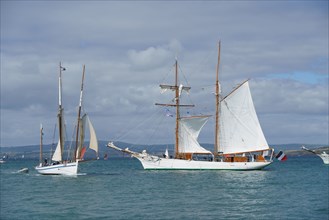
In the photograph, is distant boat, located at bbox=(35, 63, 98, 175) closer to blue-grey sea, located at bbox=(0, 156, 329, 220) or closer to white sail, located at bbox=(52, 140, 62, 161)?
white sail, located at bbox=(52, 140, 62, 161)

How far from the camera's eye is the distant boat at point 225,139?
318ft

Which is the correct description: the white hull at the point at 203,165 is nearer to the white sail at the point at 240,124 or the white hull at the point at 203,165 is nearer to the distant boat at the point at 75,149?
the white sail at the point at 240,124

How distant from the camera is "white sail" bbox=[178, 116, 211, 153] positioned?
101625mm

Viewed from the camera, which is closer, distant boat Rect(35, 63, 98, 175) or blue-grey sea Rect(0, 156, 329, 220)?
blue-grey sea Rect(0, 156, 329, 220)

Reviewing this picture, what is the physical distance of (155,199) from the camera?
54562 millimetres

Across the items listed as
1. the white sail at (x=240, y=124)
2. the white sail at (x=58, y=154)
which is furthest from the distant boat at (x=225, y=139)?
the white sail at (x=58, y=154)

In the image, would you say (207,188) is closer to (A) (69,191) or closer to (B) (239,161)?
(A) (69,191)

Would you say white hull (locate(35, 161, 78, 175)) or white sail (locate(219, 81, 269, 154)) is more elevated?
white sail (locate(219, 81, 269, 154))

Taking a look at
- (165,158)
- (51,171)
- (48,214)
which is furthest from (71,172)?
(48,214)

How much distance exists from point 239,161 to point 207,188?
3838 cm

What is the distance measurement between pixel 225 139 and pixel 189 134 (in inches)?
259

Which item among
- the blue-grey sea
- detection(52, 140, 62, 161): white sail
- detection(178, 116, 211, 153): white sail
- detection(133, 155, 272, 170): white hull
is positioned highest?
detection(178, 116, 211, 153): white sail

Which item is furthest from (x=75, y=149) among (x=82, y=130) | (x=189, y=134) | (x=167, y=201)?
(x=167, y=201)

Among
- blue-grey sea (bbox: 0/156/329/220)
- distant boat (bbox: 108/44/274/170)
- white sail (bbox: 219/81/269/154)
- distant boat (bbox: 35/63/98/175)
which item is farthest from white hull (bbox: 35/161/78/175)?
white sail (bbox: 219/81/269/154)
